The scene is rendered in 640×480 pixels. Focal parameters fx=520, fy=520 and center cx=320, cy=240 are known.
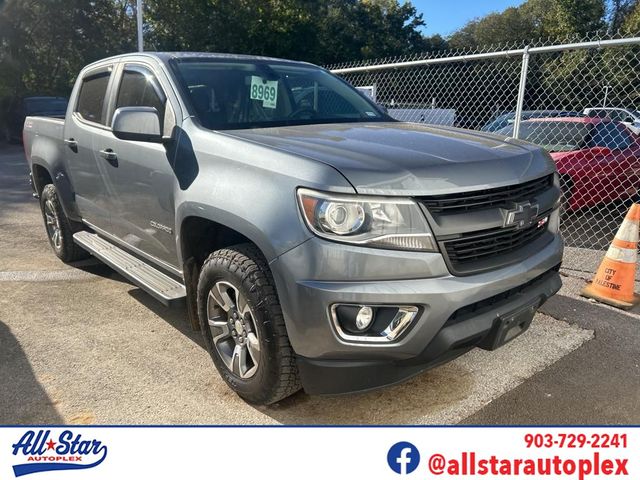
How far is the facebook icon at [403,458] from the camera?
2.29 m

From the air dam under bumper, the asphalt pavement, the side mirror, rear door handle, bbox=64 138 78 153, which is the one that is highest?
the side mirror

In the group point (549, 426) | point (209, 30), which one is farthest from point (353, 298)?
point (209, 30)

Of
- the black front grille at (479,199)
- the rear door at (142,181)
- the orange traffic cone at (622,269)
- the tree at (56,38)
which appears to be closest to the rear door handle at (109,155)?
the rear door at (142,181)

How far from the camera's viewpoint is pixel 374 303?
2.16 m

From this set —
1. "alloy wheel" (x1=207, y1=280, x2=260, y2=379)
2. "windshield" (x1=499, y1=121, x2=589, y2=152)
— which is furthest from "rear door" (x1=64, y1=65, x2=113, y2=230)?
"windshield" (x1=499, y1=121, x2=589, y2=152)

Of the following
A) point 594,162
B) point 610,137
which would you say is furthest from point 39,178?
point 610,137

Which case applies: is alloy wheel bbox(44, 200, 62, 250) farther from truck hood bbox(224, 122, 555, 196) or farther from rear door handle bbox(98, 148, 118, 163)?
truck hood bbox(224, 122, 555, 196)

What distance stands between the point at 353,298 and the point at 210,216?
94 centimetres

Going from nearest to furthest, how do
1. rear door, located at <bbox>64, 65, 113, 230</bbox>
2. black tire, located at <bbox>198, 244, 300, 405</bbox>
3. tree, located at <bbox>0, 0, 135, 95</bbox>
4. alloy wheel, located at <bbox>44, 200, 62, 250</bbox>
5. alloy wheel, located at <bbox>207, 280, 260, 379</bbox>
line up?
black tire, located at <bbox>198, 244, 300, 405</bbox>
alloy wheel, located at <bbox>207, 280, 260, 379</bbox>
rear door, located at <bbox>64, 65, 113, 230</bbox>
alloy wheel, located at <bbox>44, 200, 62, 250</bbox>
tree, located at <bbox>0, 0, 135, 95</bbox>

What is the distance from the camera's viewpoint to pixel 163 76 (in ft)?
10.8

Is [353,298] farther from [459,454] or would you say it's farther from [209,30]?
[209,30]

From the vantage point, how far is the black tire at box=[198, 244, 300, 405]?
7.90ft

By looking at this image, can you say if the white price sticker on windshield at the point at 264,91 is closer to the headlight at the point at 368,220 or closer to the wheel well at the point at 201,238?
the wheel well at the point at 201,238

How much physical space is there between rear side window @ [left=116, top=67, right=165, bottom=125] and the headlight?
142 cm
